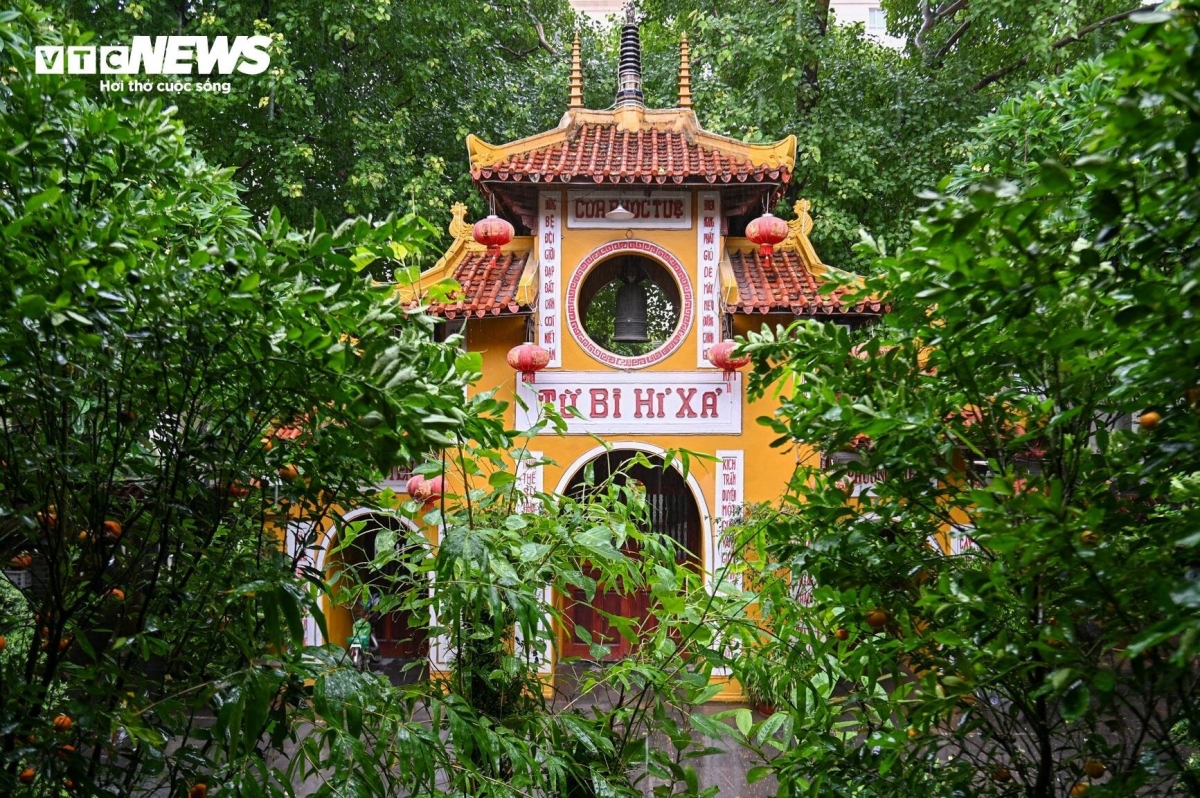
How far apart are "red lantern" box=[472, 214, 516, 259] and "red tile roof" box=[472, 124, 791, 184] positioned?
0.37 metres

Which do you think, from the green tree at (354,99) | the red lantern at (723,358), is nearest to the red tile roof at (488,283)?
the red lantern at (723,358)

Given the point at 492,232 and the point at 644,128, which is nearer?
the point at 492,232

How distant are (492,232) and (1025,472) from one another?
6.02 m

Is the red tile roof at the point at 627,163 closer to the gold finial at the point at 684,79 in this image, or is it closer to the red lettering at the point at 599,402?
the gold finial at the point at 684,79

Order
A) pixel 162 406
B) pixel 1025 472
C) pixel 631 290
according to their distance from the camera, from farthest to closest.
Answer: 1. pixel 631 290
2. pixel 162 406
3. pixel 1025 472

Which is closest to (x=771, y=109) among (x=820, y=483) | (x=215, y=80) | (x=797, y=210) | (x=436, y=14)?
(x=797, y=210)

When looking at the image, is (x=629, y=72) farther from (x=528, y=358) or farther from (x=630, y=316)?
(x=528, y=358)

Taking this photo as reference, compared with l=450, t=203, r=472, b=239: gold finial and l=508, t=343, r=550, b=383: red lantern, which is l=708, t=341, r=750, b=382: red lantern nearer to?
l=508, t=343, r=550, b=383: red lantern

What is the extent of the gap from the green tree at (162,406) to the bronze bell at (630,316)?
5508 mm

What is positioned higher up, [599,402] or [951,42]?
[951,42]

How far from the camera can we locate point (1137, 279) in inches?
67.4

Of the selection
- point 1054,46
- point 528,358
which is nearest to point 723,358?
point 528,358

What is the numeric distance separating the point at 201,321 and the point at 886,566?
1.70 meters

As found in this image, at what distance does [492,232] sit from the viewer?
305 inches
